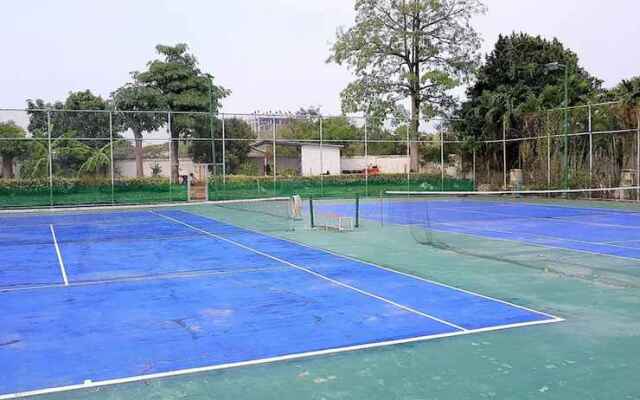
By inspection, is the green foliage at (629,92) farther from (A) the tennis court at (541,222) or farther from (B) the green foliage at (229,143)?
(B) the green foliage at (229,143)

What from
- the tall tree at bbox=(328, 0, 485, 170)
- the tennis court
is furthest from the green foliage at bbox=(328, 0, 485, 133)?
the tennis court

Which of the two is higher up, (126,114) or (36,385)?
(126,114)

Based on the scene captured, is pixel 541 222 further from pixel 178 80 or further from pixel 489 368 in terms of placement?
pixel 178 80

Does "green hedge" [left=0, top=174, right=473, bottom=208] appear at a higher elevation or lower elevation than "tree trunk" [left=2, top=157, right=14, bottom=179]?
lower

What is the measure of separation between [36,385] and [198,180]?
1092 inches

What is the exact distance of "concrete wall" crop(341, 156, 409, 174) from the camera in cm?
3953

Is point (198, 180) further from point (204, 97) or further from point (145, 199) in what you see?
point (204, 97)

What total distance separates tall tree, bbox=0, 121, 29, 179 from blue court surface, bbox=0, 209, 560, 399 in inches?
645

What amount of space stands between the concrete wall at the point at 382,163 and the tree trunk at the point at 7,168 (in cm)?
1908

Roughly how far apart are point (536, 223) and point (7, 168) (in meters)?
22.3

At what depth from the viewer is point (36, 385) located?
17.5 feet

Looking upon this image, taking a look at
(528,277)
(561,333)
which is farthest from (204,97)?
(561,333)

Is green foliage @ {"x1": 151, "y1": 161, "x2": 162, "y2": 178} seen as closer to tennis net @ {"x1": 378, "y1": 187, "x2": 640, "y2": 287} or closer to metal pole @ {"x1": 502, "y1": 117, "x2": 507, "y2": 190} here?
tennis net @ {"x1": 378, "y1": 187, "x2": 640, "y2": 287}

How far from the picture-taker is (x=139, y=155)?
103 ft
